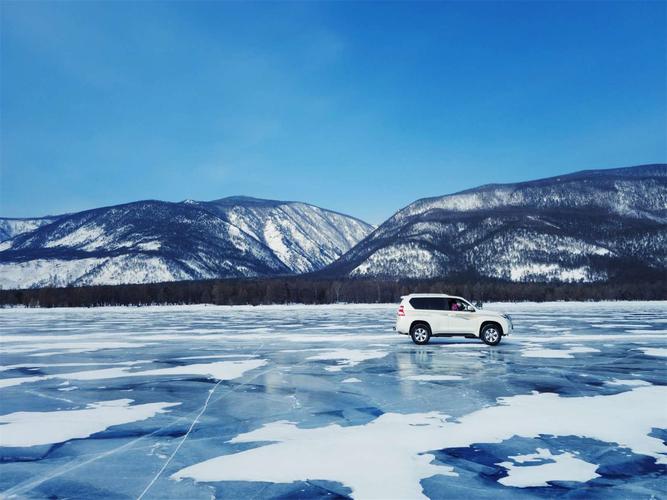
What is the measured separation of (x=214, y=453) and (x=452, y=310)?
16981 millimetres

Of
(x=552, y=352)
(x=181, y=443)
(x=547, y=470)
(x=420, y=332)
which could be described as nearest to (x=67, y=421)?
(x=181, y=443)

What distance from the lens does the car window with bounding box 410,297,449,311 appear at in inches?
930

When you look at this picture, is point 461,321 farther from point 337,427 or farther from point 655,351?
point 337,427

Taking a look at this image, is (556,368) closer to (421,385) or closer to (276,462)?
(421,385)

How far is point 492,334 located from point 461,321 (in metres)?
1.44

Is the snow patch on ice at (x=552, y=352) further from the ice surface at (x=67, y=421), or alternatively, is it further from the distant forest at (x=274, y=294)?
the distant forest at (x=274, y=294)

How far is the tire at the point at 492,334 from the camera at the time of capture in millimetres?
23234

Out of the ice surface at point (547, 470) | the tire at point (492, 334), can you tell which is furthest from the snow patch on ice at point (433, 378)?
the tire at point (492, 334)

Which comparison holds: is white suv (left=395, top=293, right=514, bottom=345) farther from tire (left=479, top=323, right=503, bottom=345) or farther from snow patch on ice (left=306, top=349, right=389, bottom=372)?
snow patch on ice (left=306, top=349, right=389, bottom=372)

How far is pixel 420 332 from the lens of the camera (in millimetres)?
23828

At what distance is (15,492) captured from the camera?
661cm

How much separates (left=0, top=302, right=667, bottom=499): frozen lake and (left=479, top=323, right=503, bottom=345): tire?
11.2 feet

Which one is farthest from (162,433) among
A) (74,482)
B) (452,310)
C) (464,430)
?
(452,310)

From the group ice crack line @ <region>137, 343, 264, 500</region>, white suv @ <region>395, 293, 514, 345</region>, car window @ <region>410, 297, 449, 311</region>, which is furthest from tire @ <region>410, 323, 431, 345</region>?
ice crack line @ <region>137, 343, 264, 500</region>
